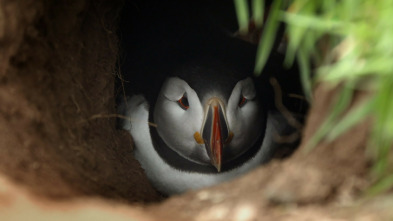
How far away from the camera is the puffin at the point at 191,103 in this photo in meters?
2.61

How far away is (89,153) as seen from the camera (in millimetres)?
2020

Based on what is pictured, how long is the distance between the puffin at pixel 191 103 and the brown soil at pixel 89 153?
0.68ft

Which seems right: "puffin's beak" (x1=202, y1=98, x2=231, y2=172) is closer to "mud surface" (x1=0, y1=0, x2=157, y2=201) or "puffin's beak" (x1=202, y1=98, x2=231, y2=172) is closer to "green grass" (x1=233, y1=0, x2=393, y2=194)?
"mud surface" (x1=0, y1=0, x2=157, y2=201)

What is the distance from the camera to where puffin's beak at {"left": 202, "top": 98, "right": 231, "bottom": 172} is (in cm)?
237

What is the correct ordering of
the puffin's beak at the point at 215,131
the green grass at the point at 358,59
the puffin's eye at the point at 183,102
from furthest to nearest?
the puffin's eye at the point at 183,102
the puffin's beak at the point at 215,131
the green grass at the point at 358,59

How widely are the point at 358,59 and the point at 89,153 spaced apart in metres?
1.27

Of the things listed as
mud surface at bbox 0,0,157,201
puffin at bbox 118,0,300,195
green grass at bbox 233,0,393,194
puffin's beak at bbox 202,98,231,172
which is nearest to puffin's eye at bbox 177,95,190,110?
puffin at bbox 118,0,300,195

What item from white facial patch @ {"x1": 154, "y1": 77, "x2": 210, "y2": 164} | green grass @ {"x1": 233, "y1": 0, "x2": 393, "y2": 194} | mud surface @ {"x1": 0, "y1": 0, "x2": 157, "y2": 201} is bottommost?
green grass @ {"x1": 233, "y1": 0, "x2": 393, "y2": 194}

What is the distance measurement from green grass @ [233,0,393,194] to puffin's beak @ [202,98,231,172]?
109cm

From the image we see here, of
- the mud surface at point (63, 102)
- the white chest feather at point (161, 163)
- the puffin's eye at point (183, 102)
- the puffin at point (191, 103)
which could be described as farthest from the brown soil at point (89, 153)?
the puffin's eye at point (183, 102)

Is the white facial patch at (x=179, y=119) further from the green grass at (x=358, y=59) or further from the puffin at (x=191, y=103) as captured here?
the green grass at (x=358, y=59)

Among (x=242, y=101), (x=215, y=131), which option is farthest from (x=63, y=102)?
(x=242, y=101)

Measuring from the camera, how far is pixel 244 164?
2777 millimetres

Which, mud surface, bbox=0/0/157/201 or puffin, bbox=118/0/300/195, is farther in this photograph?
puffin, bbox=118/0/300/195
